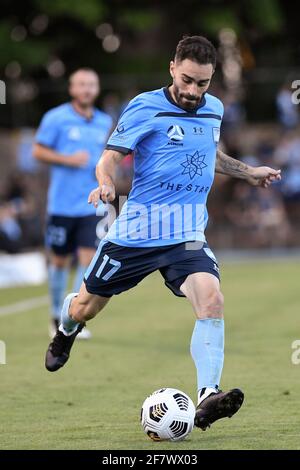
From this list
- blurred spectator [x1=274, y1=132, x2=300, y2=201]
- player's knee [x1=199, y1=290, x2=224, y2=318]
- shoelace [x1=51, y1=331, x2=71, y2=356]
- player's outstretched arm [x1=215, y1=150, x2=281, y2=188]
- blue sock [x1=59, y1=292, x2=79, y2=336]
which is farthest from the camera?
blurred spectator [x1=274, y1=132, x2=300, y2=201]

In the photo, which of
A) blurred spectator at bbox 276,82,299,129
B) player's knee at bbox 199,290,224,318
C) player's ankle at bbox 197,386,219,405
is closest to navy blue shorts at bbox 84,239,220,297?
player's knee at bbox 199,290,224,318

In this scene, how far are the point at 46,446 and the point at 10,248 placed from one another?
43.7 ft

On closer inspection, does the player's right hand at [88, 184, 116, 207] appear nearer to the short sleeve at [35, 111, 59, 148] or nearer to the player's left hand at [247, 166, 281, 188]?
the player's left hand at [247, 166, 281, 188]

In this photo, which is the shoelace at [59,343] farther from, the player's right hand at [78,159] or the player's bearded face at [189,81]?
the player's right hand at [78,159]

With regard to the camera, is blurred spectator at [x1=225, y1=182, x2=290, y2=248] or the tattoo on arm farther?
blurred spectator at [x1=225, y1=182, x2=290, y2=248]

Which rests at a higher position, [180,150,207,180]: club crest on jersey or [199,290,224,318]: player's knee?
[180,150,207,180]: club crest on jersey

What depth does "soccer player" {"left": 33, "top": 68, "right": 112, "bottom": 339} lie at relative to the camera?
12.0 meters

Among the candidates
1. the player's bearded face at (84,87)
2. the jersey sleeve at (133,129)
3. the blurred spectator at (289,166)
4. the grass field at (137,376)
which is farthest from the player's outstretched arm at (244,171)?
the blurred spectator at (289,166)

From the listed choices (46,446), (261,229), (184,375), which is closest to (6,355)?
(184,375)

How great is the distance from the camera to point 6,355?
35.4ft

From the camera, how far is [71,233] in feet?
39.5

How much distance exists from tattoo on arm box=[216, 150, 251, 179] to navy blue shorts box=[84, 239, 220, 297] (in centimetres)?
68

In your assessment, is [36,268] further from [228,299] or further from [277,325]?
[277,325]

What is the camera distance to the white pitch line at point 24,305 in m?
14.8
